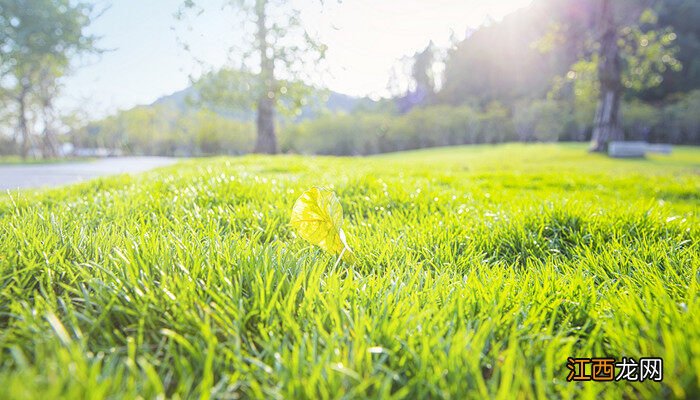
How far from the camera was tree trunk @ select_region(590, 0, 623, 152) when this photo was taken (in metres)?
23.7

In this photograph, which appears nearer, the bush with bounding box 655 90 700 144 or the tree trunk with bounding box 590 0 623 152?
the tree trunk with bounding box 590 0 623 152

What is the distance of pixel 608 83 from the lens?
24.0m

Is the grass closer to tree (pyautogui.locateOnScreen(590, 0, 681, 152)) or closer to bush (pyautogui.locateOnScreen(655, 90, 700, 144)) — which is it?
tree (pyautogui.locateOnScreen(590, 0, 681, 152))

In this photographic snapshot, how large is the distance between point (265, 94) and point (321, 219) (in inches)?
785

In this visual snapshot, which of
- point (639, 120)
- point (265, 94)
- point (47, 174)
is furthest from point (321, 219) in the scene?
point (639, 120)

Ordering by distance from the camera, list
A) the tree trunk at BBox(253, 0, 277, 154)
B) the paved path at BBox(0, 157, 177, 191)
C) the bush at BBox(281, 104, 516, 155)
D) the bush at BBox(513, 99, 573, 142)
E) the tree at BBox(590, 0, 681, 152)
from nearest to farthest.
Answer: the paved path at BBox(0, 157, 177, 191) → the tree trunk at BBox(253, 0, 277, 154) → the tree at BBox(590, 0, 681, 152) → the bush at BBox(513, 99, 573, 142) → the bush at BBox(281, 104, 516, 155)

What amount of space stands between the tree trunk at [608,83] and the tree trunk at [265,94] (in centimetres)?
2088

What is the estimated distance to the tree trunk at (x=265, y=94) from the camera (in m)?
18.8

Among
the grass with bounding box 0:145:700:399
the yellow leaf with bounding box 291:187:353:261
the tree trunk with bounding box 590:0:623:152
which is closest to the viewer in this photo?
the grass with bounding box 0:145:700:399

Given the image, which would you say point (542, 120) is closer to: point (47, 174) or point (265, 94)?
point (265, 94)

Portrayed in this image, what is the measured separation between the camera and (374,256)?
1971 mm

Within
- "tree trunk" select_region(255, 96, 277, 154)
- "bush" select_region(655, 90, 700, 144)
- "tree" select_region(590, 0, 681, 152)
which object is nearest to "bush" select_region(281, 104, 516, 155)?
"bush" select_region(655, 90, 700, 144)

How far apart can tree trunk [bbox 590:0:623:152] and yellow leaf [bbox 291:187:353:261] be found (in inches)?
1107

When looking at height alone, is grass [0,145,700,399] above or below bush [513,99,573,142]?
below
